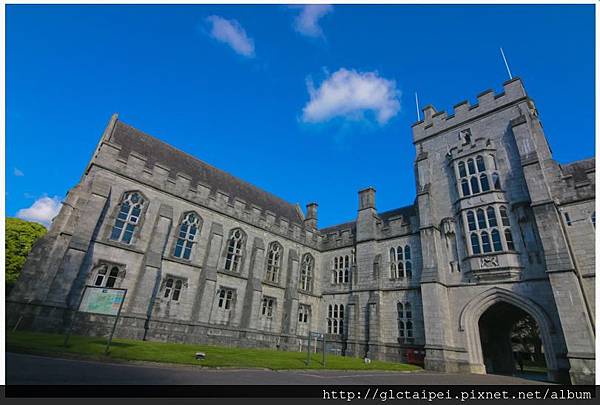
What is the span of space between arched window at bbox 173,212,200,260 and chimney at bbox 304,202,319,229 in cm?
1373

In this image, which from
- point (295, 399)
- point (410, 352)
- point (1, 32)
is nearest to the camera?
point (295, 399)

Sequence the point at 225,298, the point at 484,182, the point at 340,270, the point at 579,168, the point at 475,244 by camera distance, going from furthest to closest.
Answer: the point at 340,270, the point at 225,298, the point at 484,182, the point at 579,168, the point at 475,244

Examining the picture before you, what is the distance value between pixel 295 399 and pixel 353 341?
1778cm

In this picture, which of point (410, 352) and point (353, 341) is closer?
point (410, 352)

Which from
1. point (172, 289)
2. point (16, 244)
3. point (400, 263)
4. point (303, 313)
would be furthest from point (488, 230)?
point (16, 244)

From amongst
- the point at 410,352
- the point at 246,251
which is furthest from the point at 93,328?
the point at 410,352

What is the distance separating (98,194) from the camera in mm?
18219

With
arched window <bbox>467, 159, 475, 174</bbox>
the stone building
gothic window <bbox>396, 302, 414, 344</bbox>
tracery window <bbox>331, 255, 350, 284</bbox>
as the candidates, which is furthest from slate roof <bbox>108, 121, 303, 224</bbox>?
arched window <bbox>467, 159, 475, 174</bbox>

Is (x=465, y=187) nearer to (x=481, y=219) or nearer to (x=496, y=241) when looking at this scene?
(x=481, y=219)

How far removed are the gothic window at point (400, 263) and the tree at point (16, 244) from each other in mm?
32228

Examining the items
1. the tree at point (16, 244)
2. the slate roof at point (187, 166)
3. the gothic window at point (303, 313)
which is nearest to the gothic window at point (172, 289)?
the slate roof at point (187, 166)

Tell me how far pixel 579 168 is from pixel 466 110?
27.1 feet

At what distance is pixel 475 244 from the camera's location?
792 inches

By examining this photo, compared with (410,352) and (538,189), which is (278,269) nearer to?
(410,352)
